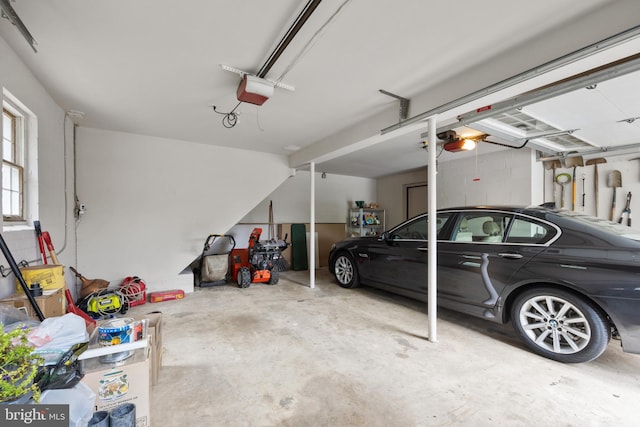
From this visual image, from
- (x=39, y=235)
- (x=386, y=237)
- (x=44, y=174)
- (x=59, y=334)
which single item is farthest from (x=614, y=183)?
(x=44, y=174)

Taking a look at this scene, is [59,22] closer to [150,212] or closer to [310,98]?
[310,98]

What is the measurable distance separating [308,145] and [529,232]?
11.2 feet

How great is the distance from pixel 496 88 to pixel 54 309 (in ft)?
13.0

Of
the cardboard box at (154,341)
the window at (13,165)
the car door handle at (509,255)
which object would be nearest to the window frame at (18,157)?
the window at (13,165)

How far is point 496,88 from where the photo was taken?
2.07 m

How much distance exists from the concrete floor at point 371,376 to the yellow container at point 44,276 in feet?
3.47

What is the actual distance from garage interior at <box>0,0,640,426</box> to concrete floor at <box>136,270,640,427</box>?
0.06 feet

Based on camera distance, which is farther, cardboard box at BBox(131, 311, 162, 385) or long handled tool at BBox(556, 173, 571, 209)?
long handled tool at BBox(556, 173, 571, 209)

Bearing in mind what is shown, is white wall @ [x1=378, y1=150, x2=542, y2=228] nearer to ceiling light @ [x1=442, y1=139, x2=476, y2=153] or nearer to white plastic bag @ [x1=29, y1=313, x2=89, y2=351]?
ceiling light @ [x1=442, y1=139, x2=476, y2=153]

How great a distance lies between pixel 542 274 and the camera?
2.35 m

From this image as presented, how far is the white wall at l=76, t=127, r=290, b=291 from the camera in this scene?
156 inches

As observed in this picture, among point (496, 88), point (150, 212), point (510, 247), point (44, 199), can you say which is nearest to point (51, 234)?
point (44, 199)

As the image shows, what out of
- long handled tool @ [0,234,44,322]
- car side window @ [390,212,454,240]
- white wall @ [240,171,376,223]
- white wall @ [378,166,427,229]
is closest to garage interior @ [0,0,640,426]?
long handled tool @ [0,234,44,322]

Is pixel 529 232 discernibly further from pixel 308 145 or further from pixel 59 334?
pixel 59 334
